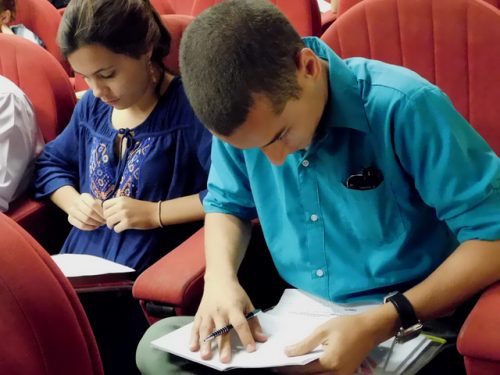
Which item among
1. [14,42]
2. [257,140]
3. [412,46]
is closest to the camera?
[257,140]

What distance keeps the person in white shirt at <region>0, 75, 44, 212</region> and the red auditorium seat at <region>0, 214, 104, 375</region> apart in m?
0.80

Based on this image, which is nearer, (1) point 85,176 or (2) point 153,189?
(2) point 153,189

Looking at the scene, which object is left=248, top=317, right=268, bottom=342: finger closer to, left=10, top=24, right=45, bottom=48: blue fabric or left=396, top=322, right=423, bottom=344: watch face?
left=396, top=322, right=423, bottom=344: watch face

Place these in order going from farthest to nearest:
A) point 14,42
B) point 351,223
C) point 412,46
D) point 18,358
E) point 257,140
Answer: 1. point 14,42
2. point 412,46
3. point 351,223
4. point 257,140
5. point 18,358

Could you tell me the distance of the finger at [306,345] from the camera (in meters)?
0.88

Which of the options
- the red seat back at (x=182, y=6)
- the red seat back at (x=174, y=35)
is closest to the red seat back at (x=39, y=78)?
the red seat back at (x=174, y=35)

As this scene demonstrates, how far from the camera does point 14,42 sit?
67.1 inches

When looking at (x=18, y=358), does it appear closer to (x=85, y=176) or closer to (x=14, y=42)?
(x=85, y=176)

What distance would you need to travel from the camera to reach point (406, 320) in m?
0.93

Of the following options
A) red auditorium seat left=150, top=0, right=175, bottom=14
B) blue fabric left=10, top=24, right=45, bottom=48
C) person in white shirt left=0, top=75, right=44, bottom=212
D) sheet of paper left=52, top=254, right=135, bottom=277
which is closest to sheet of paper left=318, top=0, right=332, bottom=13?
red auditorium seat left=150, top=0, right=175, bottom=14

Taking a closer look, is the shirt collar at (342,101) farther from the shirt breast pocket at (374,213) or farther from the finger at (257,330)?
the finger at (257,330)

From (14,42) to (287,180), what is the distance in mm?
976

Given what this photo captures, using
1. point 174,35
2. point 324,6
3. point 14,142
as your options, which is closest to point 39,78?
point 14,142

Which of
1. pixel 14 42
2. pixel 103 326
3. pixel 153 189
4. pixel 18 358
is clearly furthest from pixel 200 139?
pixel 18 358
